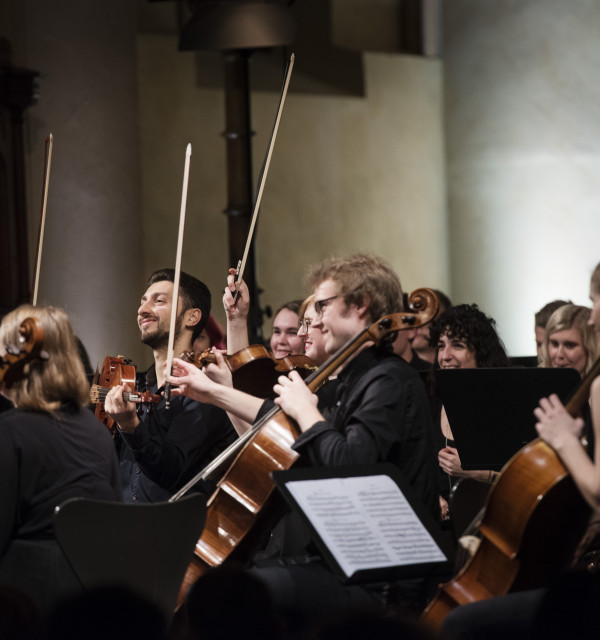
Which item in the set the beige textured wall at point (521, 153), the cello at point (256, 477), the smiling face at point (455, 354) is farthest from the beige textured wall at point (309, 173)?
the cello at point (256, 477)

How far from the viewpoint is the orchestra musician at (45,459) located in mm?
2355

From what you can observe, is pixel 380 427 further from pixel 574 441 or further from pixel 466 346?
pixel 466 346

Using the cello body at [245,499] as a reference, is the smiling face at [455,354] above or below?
above

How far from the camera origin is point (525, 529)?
2406 mm

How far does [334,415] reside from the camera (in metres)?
2.95

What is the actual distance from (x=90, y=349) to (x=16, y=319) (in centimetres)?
468

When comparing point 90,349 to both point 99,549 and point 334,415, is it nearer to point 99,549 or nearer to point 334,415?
point 334,415

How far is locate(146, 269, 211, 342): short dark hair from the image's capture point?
3.87 m

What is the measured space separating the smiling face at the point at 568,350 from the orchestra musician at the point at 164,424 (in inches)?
55.9

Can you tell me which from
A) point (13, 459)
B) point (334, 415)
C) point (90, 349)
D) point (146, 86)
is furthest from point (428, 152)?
point (13, 459)

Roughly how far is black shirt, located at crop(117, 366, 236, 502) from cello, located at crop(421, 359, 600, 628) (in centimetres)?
109

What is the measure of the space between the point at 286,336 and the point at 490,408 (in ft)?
6.58

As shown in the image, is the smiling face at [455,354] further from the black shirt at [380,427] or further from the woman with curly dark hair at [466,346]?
the black shirt at [380,427]

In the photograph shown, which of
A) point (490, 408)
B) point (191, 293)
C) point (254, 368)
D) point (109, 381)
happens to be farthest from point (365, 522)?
point (191, 293)
